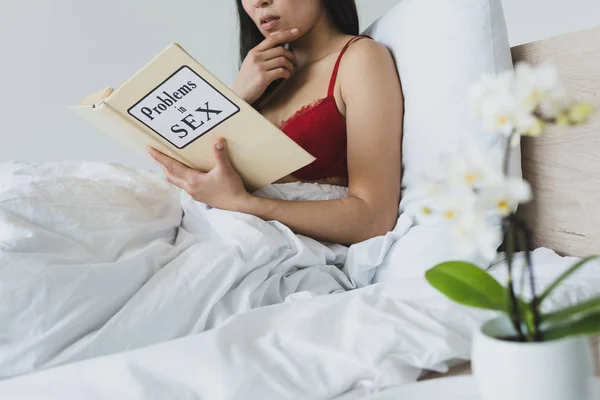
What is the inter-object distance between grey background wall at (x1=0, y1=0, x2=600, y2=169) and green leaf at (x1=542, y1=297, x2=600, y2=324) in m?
1.77

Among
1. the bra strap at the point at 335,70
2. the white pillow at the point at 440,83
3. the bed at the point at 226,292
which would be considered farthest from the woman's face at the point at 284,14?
the bed at the point at 226,292

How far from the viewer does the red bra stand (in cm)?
116

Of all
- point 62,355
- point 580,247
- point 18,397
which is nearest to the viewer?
point 18,397

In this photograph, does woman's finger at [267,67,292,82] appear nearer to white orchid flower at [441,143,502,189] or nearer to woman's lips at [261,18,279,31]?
woman's lips at [261,18,279,31]

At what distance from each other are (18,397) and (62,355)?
5.5 inches

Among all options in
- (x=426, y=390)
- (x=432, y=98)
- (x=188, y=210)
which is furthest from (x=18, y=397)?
(x=432, y=98)

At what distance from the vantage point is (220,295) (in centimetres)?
83

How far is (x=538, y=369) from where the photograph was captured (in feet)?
1.20

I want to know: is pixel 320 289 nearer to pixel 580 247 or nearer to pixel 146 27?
pixel 580 247

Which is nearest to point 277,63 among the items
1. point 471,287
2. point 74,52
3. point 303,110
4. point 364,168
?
point 303,110

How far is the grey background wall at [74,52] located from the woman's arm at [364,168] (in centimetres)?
109

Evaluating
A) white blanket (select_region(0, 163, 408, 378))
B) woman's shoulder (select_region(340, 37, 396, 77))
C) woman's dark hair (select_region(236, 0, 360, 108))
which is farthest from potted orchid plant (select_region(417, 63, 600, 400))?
woman's dark hair (select_region(236, 0, 360, 108))

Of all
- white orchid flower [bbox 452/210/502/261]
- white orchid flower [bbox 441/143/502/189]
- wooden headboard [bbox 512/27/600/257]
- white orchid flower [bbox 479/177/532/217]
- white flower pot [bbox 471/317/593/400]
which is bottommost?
wooden headboard [bbox 512/27/600/257]

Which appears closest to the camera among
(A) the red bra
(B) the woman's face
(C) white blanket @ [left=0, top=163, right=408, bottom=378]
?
(C) white blanket @ [left=0, top=163, right=408, bottom=378]
